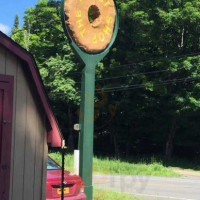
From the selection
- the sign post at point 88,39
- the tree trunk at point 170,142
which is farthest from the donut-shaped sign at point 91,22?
the tree trunk at point 170,142

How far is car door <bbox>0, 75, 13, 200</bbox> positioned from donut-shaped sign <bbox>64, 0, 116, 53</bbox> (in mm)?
3211

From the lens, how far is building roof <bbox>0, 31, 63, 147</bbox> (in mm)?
5379

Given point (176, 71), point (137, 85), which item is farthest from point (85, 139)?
point (137, 85)

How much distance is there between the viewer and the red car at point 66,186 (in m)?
8.22

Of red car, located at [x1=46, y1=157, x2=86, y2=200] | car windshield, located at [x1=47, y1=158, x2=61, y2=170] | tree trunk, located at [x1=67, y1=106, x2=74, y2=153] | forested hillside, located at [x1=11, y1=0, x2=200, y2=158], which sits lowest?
red car, located at [x1=46, y1=157, x2=86, y2=200]

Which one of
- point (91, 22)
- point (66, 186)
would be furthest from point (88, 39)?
point (66, 186)

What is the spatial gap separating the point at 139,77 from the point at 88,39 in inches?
855

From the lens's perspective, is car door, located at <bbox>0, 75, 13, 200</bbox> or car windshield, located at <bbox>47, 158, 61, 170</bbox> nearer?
car door, located at <bbox>0, 75, 13, 200</bbox>

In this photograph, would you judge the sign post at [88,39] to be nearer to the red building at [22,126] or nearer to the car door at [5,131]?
the red building at [22,126]

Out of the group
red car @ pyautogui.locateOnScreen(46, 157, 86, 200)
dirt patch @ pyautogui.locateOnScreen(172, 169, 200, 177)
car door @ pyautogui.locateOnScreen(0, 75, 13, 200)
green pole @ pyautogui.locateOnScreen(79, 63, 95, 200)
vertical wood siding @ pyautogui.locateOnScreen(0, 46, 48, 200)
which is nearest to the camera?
car door @ pyautogui.locateOnScreen(0, 75, 13, 200)

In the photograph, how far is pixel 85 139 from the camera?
8680 mm

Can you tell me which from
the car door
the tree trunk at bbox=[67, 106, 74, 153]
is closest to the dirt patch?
the tree trunk at bbox=[67, 106, 74, 153]

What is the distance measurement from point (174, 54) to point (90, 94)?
68.4 ft

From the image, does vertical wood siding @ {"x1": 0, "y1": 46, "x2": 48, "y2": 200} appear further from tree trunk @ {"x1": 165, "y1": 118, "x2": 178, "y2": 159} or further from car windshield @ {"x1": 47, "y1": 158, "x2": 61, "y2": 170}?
tree trunk @ {"x1": 165, "y1": 118, "x2": 178, "y2": 159}
